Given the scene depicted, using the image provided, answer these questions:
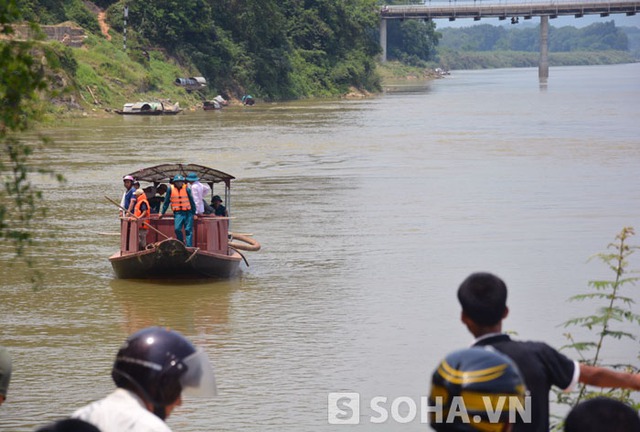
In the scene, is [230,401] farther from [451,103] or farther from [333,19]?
[333,19]

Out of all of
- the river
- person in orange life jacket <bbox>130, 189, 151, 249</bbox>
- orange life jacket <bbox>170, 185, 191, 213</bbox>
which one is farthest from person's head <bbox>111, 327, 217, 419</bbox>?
person in orange life jacket <bbox>130, 189, 151, 249</bbox>

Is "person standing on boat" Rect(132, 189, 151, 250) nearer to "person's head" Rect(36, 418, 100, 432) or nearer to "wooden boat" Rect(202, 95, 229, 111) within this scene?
"person's head" Rect(36, 418, 100, 432)

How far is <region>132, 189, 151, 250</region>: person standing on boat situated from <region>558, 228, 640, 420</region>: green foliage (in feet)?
23.3

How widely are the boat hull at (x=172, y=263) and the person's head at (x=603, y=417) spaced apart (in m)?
16.0

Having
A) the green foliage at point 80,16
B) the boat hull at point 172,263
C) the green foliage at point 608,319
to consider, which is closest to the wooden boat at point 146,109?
the green foliage at point 80,16

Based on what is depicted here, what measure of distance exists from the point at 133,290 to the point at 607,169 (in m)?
20.0

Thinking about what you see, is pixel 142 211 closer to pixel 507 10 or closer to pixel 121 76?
pixel 121 76

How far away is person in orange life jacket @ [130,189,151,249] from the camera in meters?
19.8

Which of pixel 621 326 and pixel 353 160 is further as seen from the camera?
pixel 353 160

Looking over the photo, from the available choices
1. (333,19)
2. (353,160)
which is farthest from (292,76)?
(353,160)

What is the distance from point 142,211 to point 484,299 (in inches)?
614

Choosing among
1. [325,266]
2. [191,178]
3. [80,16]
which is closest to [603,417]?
[191,178]

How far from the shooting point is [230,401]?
13.6 metres

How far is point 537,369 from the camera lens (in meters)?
4.86
